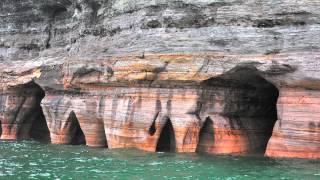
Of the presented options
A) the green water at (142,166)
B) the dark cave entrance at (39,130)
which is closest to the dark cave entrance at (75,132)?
the green water at (142,166)

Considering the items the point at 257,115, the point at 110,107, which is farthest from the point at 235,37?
the point at 110,107

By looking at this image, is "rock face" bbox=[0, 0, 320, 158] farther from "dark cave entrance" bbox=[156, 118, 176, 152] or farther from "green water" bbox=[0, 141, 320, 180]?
"green water" bbox=[0, 141, 320, 180]

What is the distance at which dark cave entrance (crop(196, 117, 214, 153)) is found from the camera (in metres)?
18.9

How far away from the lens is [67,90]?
76.5ft

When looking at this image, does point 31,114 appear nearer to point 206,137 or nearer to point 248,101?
point 206,137

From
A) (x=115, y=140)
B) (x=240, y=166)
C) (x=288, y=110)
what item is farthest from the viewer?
(x=115, y=140)

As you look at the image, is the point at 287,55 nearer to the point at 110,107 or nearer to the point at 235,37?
the point at 235,37

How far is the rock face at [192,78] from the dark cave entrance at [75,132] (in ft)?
0.19

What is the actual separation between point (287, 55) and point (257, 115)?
173 inches

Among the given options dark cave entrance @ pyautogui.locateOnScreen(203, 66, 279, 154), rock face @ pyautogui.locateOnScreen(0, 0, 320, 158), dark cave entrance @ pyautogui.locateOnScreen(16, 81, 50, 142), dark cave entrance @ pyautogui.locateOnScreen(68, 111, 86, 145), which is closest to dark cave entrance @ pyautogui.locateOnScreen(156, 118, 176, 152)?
rock face @ pyautogui.locateOnScreen(0, 0, 320, 158)

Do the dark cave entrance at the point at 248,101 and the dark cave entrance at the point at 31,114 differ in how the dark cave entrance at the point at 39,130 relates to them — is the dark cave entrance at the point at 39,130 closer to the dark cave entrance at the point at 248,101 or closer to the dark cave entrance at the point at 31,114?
the dark cave entrance at the point at 31,114

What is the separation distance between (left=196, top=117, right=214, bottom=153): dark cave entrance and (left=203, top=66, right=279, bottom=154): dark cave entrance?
2.23ft

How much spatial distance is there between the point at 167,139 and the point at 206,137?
5.56 ft

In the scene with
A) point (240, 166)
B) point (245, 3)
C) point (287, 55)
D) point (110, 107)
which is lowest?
point (240, 166)
